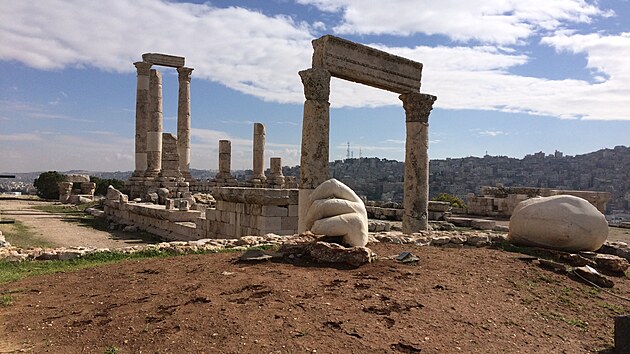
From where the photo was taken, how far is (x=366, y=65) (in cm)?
1236

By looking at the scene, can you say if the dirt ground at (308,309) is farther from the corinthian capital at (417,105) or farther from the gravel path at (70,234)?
the gravel path at (70,234)

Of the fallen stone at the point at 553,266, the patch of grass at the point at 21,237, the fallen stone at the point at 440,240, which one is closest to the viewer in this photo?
the fallen stone at the point at 553,266

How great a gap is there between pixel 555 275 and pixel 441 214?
12756 millimetres

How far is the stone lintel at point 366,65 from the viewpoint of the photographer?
37.5 ft

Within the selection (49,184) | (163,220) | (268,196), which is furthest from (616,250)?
(49,184)

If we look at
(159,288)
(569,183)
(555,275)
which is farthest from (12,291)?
(569,183)

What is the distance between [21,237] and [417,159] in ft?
45.1

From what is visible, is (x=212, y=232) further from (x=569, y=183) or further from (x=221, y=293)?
(x=569, y=183)

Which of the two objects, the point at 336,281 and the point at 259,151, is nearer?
the point at 336,281

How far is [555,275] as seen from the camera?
24.8 ft

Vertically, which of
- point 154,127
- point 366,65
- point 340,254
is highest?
point 366,65

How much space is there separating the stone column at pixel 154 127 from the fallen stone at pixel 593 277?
26741 mm

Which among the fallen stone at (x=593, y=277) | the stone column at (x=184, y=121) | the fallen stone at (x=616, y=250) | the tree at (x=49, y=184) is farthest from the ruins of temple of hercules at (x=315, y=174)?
the tree at (x=49, y=184)

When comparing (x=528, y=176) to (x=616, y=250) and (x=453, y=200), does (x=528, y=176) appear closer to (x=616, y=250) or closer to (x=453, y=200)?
(x=453, y=200)
